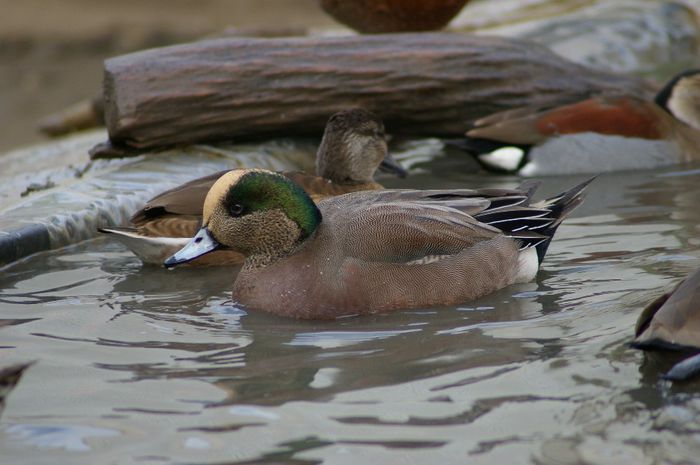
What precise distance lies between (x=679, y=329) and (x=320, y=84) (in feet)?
13.6

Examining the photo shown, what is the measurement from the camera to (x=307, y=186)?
20.3 feet

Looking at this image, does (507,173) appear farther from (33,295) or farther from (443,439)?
(443,439)

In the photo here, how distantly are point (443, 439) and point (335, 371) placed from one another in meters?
0.73

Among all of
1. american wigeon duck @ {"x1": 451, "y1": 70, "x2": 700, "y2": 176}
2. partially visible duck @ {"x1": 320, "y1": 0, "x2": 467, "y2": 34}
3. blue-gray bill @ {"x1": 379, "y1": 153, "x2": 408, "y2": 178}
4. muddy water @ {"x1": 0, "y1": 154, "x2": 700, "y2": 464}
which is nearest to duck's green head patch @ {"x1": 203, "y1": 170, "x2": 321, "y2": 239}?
muddy water @ {"x1": 0, "y1": 154, "x2": 700, "y2": 464}

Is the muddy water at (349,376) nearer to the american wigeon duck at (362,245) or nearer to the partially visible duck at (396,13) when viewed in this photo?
the american wigeon duck at (362,245)

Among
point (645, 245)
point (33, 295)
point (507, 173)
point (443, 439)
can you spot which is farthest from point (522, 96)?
point (443, 439)

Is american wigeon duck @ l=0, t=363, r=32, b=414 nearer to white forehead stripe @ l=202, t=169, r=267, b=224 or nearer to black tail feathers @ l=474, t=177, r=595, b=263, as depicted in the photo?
white forehead stripe @ l=202, t=169, r=267, b=224

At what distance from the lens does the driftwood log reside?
23.3ft

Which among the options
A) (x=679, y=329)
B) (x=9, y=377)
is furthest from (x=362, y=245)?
(x=9, y=377)

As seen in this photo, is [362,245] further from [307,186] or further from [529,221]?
[307,186]

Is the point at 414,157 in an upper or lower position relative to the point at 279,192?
lower

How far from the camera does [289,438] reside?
3484 mm

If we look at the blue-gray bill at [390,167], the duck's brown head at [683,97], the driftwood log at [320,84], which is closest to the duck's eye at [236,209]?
the blue-gray bill at [390,167]

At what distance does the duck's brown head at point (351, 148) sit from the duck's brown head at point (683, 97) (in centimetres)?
244
